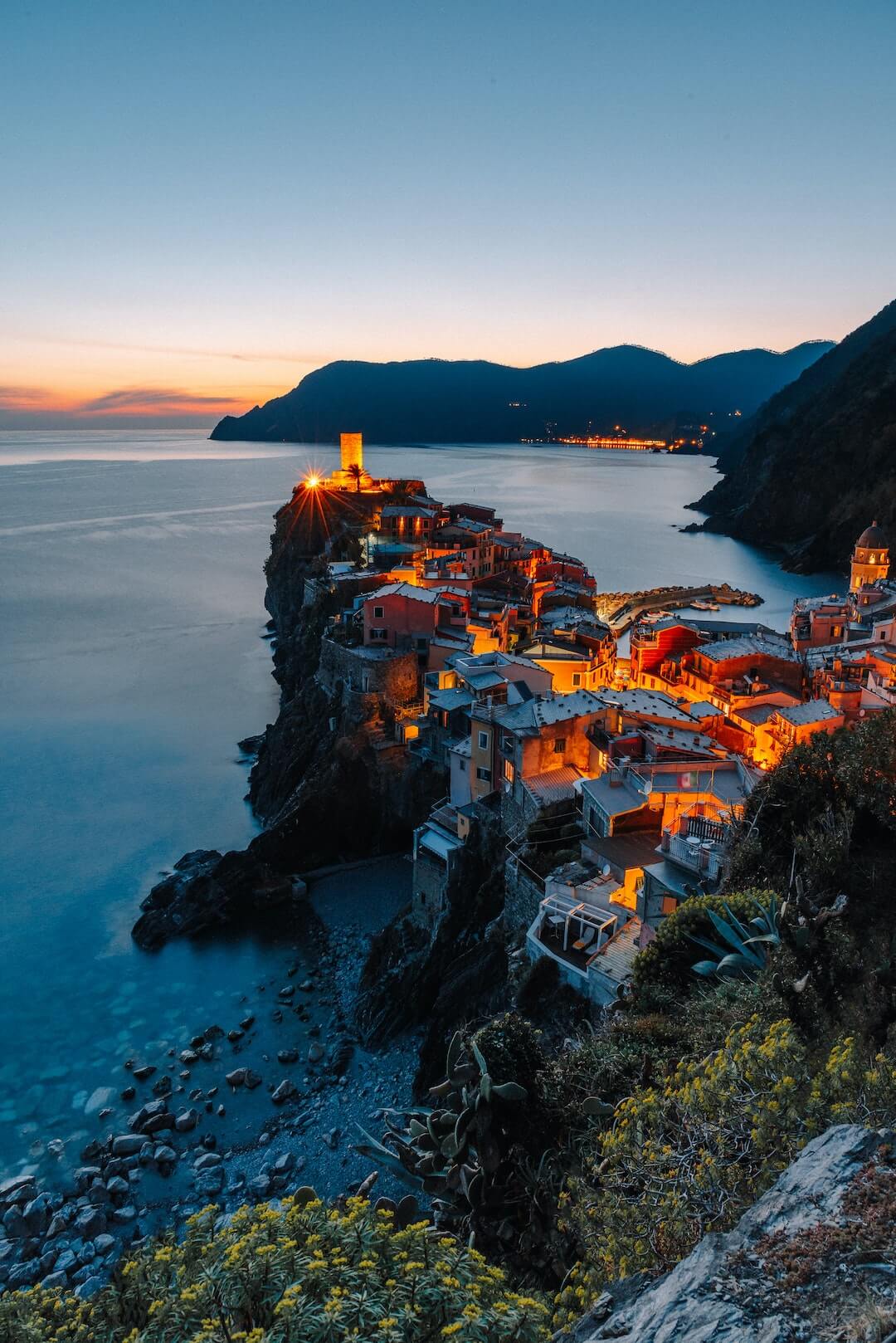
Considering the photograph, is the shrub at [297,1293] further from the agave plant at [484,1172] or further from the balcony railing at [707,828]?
the balcony railing at [707,828]

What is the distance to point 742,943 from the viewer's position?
8.26 metres

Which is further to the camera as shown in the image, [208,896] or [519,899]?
[208,896]

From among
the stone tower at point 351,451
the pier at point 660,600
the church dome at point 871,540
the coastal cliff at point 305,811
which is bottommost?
the coastal cliff at point 305,811

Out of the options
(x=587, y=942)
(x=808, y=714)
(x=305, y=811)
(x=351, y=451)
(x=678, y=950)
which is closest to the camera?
(x=678, y=950)

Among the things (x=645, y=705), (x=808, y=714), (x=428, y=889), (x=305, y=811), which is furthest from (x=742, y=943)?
(x=305, y=811)

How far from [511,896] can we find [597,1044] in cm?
575

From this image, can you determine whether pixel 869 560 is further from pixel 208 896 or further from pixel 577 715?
pixel 208 896

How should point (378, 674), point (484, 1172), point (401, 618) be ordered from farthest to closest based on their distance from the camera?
point (401, 618) → point (378, 674) → point (484, 1172)

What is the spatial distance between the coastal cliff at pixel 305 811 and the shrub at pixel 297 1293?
1527 cm

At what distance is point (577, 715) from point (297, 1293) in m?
12.9

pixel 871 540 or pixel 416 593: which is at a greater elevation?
pixel 871 540

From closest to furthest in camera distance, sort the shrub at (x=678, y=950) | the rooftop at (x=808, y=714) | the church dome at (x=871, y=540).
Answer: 1. the shrub at (x=678, y=950)
2. the rooftop at (x=808, y=714)
3. the church dome at (x=871, y=540)

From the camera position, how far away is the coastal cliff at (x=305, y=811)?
20.7 meters

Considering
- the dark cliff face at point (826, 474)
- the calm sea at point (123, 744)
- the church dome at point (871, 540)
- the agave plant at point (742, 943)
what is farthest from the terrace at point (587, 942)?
the dark cliff face at point (826, 474)
